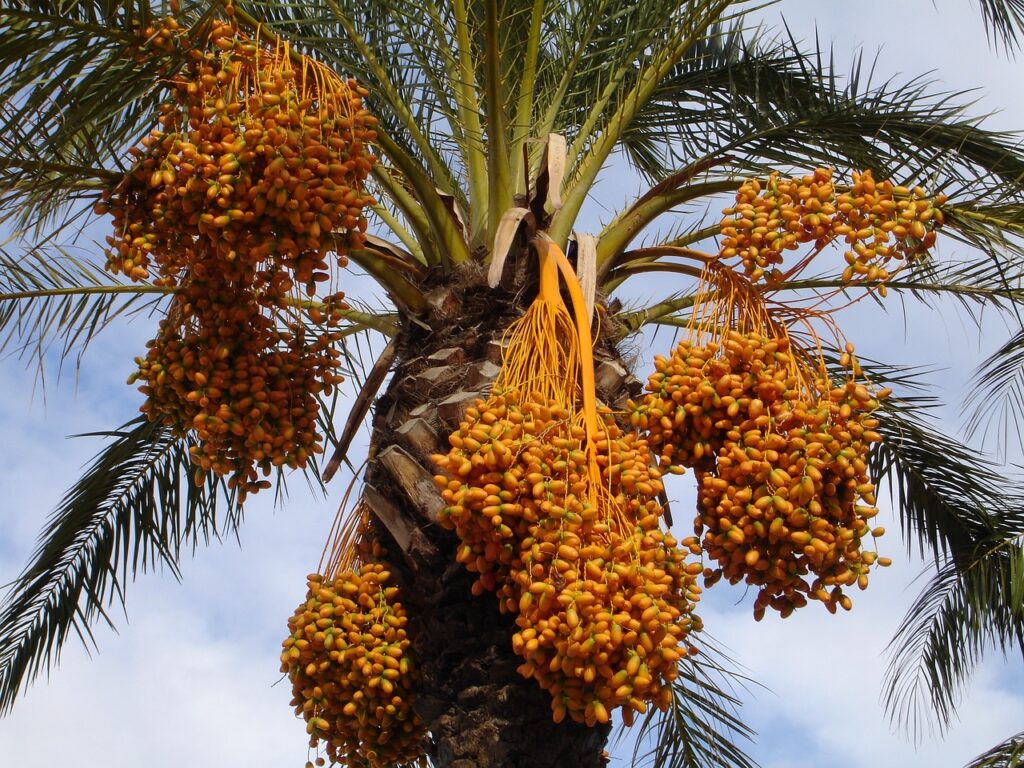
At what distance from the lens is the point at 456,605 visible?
11.8 feet

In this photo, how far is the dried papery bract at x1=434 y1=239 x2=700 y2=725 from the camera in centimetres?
290

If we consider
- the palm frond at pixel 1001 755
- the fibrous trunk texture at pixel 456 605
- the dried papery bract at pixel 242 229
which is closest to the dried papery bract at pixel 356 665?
the fibrous trunk texture at pixel 456 605

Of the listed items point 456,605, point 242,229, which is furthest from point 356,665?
point 242,229

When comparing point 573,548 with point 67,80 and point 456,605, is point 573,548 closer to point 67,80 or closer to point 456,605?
point 456,605

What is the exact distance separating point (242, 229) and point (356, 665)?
1.30m

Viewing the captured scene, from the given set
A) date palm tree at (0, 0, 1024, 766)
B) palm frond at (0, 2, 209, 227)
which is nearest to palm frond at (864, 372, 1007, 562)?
date palm tree at (0, 0, 1024, 766)

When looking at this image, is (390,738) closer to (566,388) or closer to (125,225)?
(566,388)

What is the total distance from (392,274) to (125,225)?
1030 millimetres

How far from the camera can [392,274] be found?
162 inches

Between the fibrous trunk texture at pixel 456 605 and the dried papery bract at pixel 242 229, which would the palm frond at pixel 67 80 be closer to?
the dried papery bract at pixel 242 229

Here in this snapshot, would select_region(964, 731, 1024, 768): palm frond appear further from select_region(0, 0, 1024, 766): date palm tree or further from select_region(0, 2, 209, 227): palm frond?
select_region(0, 2, 209, 227): palm frond

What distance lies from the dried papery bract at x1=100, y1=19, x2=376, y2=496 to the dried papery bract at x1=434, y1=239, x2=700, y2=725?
628 millimetres

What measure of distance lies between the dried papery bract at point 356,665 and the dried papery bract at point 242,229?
0.42 meters

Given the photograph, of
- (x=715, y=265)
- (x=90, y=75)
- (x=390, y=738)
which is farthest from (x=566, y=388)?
(x=90, y=75)
